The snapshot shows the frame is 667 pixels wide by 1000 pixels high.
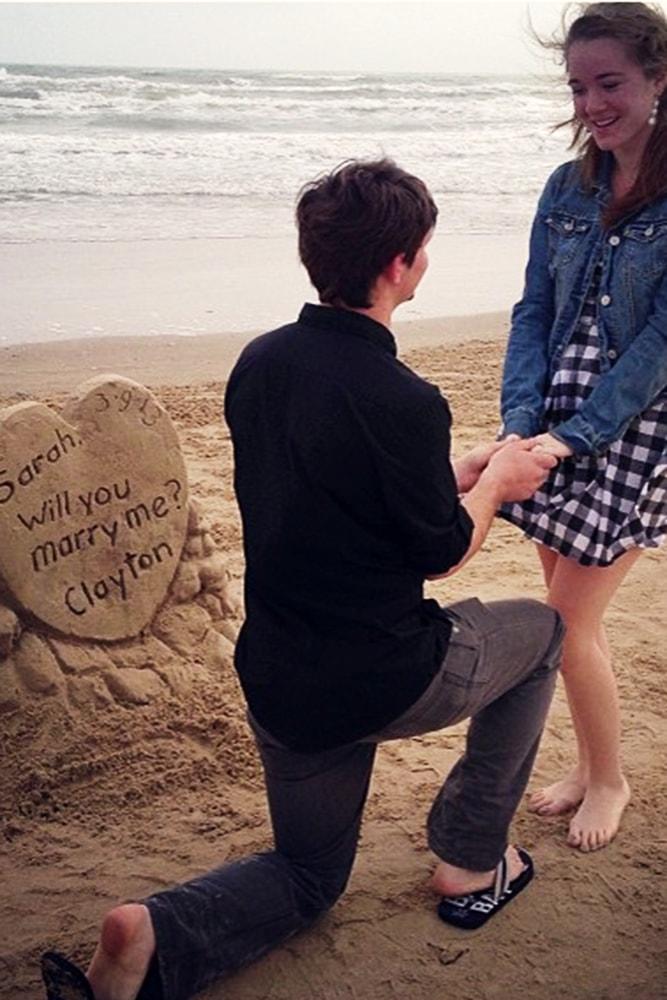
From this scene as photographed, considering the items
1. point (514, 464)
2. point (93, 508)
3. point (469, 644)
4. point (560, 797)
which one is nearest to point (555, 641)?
point (469, 644)

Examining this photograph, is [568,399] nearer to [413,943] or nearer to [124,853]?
[413,943]

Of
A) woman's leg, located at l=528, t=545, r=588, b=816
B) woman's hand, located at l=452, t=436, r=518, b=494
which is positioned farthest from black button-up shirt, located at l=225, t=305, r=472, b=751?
woman's leg, located at l=528, t=545, r=588, b=816

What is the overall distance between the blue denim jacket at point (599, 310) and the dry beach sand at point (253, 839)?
1.06 m

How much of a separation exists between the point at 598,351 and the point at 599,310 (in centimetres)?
9

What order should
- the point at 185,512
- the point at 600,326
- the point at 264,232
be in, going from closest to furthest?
the point at 600,326, the point at 185,512, the point at 264,232

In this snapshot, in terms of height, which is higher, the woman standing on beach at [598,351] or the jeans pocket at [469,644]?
the woman standing on beach at [598,351]

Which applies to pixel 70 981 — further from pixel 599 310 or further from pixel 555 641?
pixel 599 310

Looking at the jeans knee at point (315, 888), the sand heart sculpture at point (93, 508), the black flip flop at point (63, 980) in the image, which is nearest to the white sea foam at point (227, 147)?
the sand heart sculpture at point (93, 508)

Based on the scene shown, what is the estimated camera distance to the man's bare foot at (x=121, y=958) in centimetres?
250

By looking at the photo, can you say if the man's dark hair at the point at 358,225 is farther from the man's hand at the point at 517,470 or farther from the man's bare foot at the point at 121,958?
the man's bare foot at the point at 121,958

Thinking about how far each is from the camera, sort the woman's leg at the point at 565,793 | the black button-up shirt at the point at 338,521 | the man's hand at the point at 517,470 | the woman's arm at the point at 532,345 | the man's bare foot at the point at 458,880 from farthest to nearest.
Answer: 1. the woman's leg at the point at 565,793
2. the woman's arm at the point at 532,345
3. the man's bare foot at the point at 458,880
4. the man's hand at the point at 517,470
5. the black button-up shirt at the point at 338,521

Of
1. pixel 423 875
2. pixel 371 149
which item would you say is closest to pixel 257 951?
pixel 423 875

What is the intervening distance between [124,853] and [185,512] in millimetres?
1046

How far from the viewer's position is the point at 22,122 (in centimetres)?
1911
